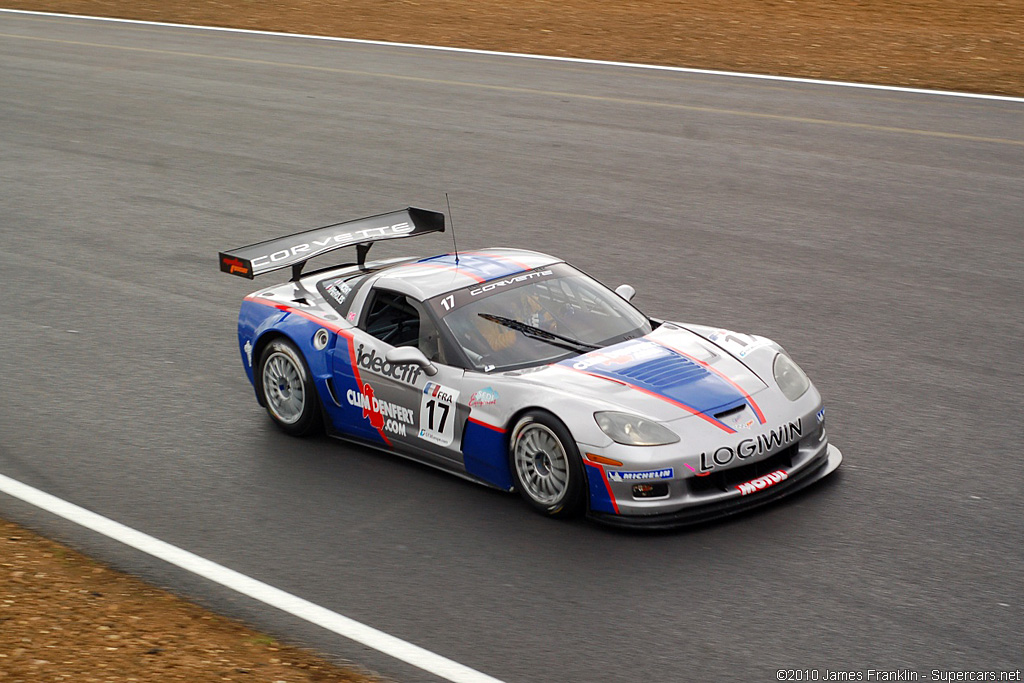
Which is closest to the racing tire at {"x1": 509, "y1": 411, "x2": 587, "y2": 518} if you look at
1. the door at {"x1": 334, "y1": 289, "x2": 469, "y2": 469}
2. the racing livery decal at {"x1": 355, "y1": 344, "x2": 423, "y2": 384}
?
the door at {"x1": 334, "y1": 289, "x2": 469, "y2": 469}

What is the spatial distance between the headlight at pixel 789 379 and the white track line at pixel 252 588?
2766 mm

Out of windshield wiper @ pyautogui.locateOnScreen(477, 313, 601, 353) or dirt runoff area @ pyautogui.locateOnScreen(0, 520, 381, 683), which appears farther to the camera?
windshield wiper @ pyautogui.locateOnScreen(477, 313, 601, 353)

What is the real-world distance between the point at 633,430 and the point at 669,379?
56 cm

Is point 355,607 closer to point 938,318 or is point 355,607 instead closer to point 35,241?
point 938,318

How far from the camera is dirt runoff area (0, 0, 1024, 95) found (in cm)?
2088

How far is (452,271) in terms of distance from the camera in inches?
323

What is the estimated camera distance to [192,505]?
294 inches

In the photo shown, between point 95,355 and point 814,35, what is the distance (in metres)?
16.8

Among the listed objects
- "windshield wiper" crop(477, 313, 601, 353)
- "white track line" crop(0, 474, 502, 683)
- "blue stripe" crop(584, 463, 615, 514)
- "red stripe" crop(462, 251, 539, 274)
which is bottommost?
"white track line" crop(0, 474, 502, 683)

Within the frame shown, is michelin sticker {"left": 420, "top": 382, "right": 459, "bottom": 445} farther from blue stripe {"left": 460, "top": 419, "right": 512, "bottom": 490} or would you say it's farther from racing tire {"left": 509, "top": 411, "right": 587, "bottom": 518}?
racing tire {"left": 509, "top": 411, "right": 587, "bottom": 518}

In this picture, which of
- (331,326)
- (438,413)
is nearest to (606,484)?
(438,413)

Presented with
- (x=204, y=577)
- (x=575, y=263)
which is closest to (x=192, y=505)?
(x=204, y=577)

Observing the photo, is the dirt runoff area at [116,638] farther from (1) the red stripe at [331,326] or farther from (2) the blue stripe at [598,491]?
(1) the red stripe at [331,326]

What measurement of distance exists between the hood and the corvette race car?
13 mm
